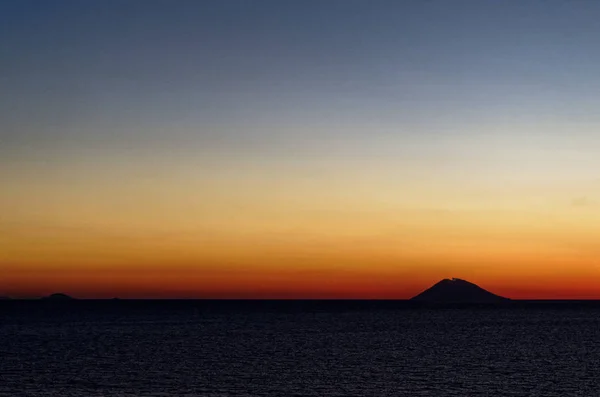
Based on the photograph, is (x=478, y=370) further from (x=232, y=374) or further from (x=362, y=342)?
(x=362, y=342)

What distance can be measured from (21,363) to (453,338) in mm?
68628

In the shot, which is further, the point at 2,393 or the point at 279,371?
the point at 279,371

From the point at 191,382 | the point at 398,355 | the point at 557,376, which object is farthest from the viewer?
the point at 398,355

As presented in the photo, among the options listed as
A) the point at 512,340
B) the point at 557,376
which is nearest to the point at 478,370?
the point at 557,376

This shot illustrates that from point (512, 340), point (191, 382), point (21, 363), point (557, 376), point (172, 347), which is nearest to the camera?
point (191, 382)

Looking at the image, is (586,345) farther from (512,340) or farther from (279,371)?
(279,371)

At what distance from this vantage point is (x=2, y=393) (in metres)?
56.6

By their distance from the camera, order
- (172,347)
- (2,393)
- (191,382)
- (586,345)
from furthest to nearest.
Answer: (586,345) < (172,347) < (191,382) < (2,393)

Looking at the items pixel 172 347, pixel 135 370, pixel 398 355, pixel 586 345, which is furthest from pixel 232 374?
pixel 586 345

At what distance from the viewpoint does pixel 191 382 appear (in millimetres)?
63438

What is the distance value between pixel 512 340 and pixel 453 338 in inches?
357

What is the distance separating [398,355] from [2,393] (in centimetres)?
4638

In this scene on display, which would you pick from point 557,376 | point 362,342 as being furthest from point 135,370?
point 362,342

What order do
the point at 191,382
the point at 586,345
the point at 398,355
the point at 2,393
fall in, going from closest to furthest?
the point at 2,393 → the point at 191,382 → the point at 398,355 → the point at 586,345
